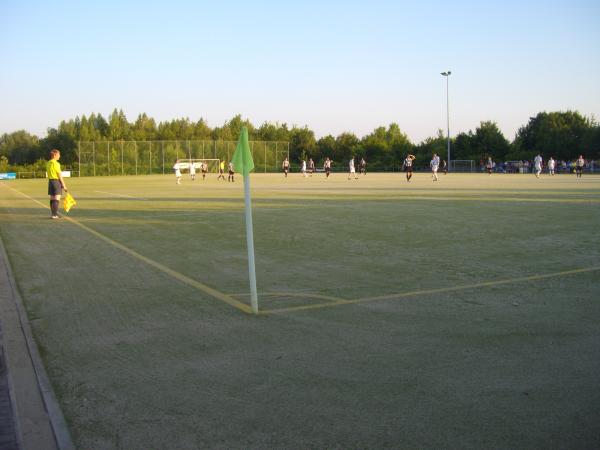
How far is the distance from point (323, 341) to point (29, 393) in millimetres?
2494

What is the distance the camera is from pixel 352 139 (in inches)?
3991

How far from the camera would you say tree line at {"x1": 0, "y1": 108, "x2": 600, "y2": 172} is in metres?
78.5

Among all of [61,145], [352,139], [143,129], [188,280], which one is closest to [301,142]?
[352,139]

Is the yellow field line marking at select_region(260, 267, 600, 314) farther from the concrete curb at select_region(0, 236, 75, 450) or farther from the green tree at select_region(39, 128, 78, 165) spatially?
the green tree at select_region(39, 128, 78, 165)

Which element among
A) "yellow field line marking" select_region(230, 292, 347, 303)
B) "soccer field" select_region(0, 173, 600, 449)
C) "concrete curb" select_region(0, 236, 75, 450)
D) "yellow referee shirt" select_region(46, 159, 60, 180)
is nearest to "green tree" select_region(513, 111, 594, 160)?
"yellow referee shirt" select_region(46, 159, 60, 180)

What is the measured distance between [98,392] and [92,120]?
106 m

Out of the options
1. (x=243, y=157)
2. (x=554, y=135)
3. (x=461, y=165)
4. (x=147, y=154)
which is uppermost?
(x=554, y=135)

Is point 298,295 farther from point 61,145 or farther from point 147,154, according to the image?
point 61,145

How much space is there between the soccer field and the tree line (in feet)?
206

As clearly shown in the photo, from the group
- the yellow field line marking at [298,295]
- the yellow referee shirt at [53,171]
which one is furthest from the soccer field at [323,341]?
the yellow referee shirt at [53,171]

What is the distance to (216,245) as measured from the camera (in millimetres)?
11914

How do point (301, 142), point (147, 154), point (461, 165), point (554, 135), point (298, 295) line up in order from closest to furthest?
point (298, 295)
point (147, 154)
point (461, 165)
point (554, 135)
point (301, 142)

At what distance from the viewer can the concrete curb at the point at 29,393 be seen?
3.65m

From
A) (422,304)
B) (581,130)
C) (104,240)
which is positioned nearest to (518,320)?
(422,304)
